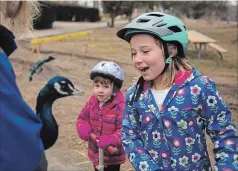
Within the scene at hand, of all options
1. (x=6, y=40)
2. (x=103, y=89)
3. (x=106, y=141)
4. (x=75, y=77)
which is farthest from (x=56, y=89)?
(x=75, y=77)

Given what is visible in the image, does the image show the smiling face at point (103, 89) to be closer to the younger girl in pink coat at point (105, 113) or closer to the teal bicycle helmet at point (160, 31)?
the younger girl in pink coat at point (105, 113)

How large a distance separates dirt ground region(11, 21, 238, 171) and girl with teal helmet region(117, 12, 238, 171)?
44cm

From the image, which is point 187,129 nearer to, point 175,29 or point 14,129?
point 175,29

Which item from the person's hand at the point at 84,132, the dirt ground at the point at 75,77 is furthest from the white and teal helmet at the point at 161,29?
the person's hand at the point at 84,132

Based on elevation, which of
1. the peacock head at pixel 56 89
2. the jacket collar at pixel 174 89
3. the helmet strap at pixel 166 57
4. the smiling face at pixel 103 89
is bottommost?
the peacock head at pixel 56 89

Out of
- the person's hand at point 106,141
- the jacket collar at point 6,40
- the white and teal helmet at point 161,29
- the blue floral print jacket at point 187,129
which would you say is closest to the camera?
the jacket collar at point 6,40

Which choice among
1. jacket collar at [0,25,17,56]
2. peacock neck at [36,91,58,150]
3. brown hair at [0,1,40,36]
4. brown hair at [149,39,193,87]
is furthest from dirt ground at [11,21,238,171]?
jacket collar at [0,25,17,56]

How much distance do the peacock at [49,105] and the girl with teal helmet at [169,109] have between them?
1.12 m

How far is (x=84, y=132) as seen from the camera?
313 centimetres

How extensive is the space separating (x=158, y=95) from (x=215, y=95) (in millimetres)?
304

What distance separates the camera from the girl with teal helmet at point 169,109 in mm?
2074

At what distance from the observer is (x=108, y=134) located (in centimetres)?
315

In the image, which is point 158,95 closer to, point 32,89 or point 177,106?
point 177,106

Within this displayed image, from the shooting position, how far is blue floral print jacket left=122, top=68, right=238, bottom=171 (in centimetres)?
206
